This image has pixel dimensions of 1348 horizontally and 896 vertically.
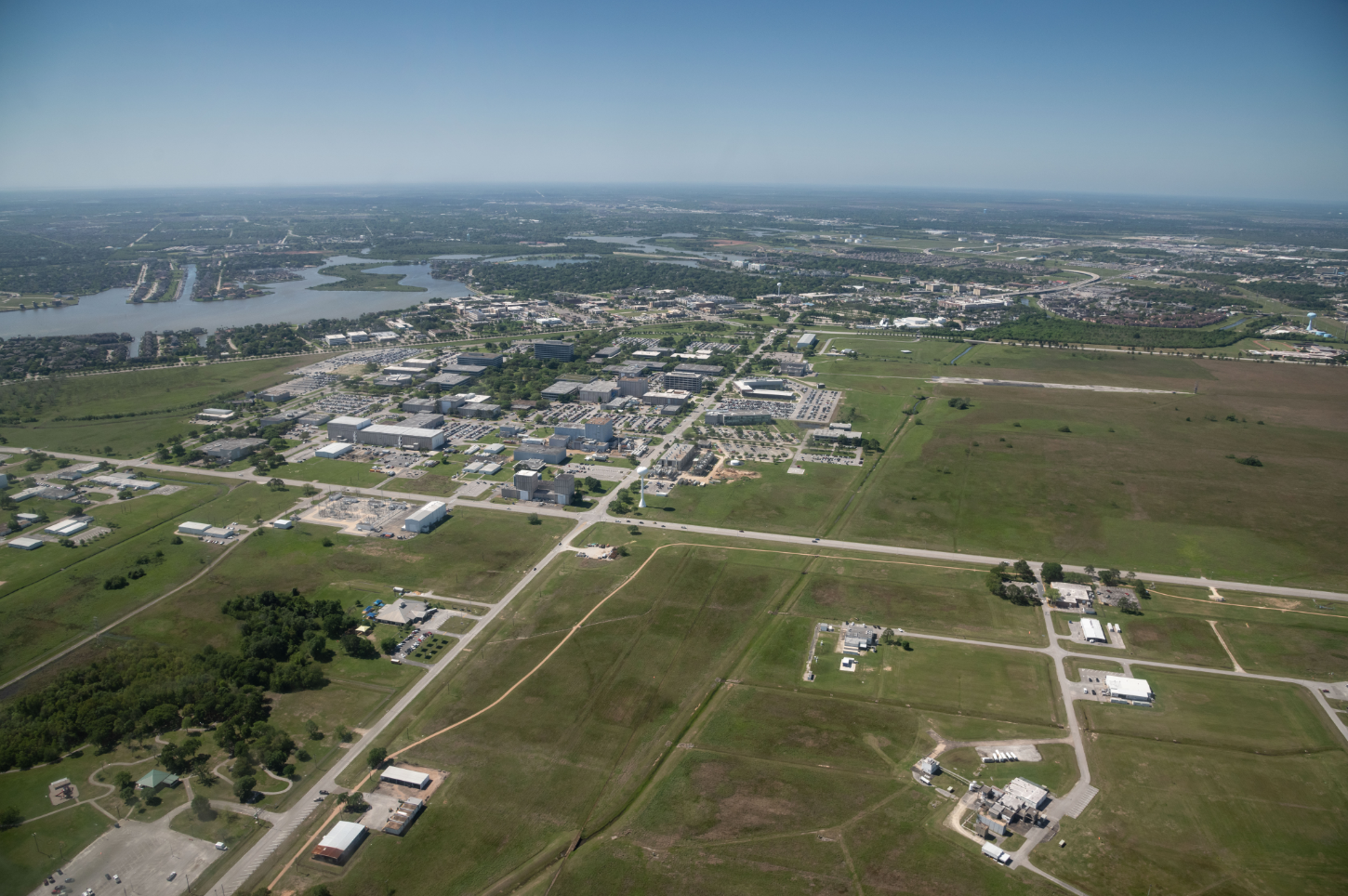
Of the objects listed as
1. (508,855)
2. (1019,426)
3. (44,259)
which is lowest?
(508,855)

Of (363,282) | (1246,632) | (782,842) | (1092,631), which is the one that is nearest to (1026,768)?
(782,842)

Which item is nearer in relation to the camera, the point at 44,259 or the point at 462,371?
the point at 462,371

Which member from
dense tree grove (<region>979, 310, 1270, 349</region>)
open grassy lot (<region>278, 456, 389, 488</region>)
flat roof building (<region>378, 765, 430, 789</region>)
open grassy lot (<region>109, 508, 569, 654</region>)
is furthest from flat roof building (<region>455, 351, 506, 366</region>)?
dense tree grove (<region>979, 310, 1270, 349</region>)

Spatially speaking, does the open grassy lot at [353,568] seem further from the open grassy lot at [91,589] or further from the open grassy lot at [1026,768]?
the open grassy lot at [1026,768]

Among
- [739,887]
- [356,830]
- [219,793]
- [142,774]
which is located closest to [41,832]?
[142,774]

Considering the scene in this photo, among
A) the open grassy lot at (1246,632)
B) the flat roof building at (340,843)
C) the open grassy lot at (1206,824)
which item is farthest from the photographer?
the open grassy lot at (1246,632)

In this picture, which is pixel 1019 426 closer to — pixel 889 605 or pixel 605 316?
pixel 889 605

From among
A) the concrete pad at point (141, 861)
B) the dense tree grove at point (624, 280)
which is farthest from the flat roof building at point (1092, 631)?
the dense tree grove at point (624, 280)

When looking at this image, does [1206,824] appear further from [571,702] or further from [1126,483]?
[1126,483]
